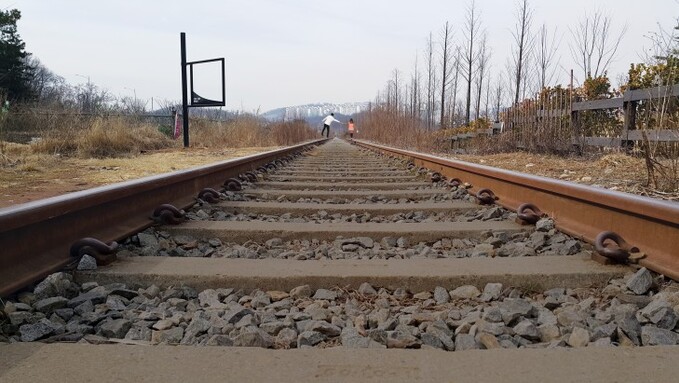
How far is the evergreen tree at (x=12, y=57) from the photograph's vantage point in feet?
107

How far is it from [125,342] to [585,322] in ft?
4.74

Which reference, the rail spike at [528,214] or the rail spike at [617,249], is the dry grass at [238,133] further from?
the rail spike at [617,249]

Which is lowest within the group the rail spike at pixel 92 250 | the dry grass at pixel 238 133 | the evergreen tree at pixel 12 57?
the rail spike at pixel 92 250

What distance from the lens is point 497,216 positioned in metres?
3.48

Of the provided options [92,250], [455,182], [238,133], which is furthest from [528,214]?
[238,133]

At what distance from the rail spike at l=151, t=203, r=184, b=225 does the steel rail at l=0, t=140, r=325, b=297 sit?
1.8 inches

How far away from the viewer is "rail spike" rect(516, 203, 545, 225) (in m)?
3.09

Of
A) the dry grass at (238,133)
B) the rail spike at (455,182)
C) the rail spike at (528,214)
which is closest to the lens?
the rail spike at (528,214)

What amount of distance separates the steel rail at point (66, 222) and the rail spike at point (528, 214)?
2.27 m

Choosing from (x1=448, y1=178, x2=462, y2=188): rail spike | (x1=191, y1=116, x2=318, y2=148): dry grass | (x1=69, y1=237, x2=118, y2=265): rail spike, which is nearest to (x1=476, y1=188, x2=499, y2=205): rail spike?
(x1=448, y1=178, x2=462, y2=188): rail spike

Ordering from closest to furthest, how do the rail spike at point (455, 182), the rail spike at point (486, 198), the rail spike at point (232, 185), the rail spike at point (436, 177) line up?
the rail spike at point (486, 198) → the rail spike at point (232, 185) → the rail spike at point (455, 182) → the rail spike at point (436, 177)

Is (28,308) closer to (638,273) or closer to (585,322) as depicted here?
(585,322)

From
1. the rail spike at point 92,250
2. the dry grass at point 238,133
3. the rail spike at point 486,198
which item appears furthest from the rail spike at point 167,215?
the dry grass at point 238,133

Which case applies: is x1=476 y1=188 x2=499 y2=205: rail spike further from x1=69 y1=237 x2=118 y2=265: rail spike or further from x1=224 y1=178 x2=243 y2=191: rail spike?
x1=69 y1=237 x2=118 y2=265: rail spike
